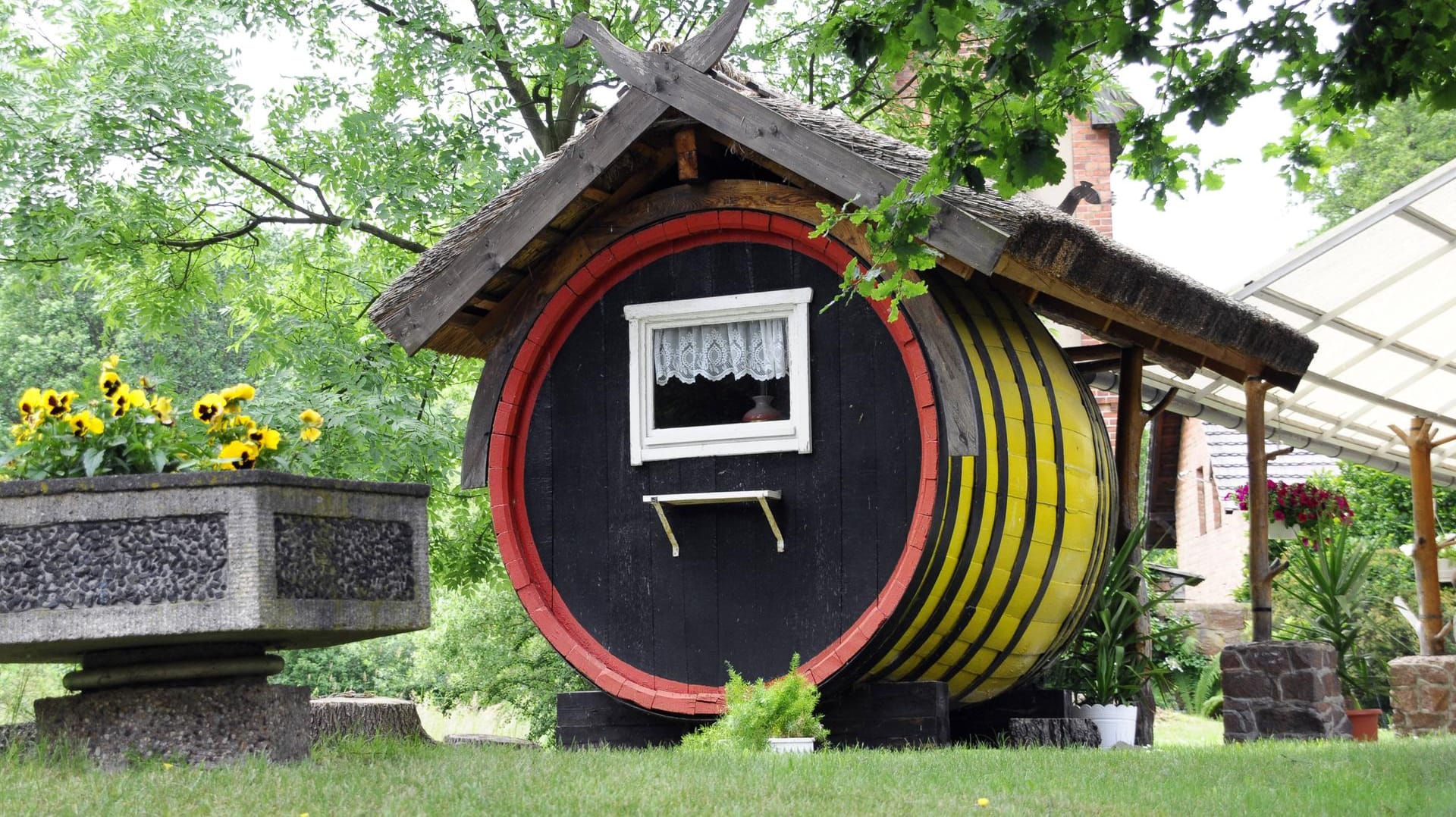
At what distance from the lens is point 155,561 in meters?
5.34

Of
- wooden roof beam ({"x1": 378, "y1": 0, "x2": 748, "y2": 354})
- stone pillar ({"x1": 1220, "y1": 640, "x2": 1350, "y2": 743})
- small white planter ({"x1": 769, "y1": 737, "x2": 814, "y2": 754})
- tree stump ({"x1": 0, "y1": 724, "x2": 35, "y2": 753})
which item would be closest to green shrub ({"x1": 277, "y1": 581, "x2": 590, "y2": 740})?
wooden roof beam ({"x1": 378, "y1": 0, "x2": 748, "y2": 354})

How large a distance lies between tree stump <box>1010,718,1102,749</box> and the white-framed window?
185cm

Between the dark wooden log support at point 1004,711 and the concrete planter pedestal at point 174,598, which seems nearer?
the concrete planter pedestal at point 174,598

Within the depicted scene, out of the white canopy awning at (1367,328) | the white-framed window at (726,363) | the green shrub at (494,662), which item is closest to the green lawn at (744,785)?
the white-framed window at (726,363)

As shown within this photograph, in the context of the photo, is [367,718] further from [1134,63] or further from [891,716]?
[1134,63]

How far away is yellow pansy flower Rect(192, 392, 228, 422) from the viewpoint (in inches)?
234

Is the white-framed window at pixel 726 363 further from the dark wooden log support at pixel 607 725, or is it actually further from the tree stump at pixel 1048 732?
the tree stump at pixel 1048 732

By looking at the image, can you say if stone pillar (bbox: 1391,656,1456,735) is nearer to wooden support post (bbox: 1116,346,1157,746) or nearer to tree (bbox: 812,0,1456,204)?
wooden support post (bbox: 1116,346,1157,746)

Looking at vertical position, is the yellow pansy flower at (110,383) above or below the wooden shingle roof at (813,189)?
below

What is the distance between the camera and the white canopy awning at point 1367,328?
8742 mm

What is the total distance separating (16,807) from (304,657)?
15129 millimetres

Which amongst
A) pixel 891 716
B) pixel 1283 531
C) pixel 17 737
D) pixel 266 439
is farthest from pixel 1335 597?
pixel 17 737

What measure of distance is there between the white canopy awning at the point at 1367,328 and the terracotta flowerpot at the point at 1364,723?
8.13 feet

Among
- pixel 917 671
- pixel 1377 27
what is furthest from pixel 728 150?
pixel 1377 27
